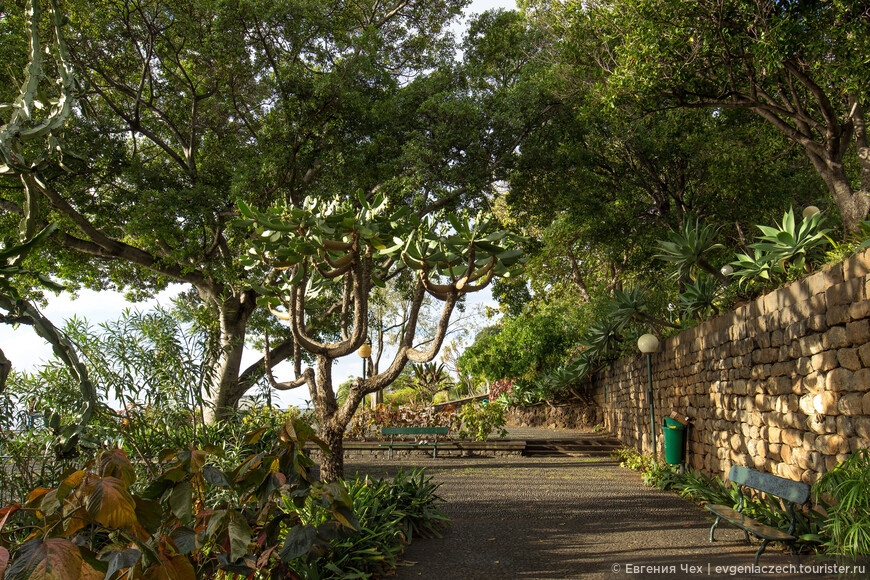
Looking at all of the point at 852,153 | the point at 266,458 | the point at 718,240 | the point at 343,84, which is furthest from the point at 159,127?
the point at 852,153

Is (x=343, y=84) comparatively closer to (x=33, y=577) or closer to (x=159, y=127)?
(x=159, y=127)

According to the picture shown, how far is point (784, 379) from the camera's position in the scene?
551cm

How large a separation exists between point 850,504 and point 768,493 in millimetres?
1081

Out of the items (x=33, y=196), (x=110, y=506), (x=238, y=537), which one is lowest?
(x=238, y=537)

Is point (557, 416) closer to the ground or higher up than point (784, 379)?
closer to the ground

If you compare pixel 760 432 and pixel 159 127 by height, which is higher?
pixel 159 127

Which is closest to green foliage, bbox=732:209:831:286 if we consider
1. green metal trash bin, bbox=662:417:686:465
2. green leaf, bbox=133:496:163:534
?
green metal trash bin, bbox=662:417:686:465

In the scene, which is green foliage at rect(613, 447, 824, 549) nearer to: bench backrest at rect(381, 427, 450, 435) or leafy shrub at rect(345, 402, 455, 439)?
bench backrest at rect(381, 427, 450, 435)

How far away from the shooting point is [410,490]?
6.24 metres

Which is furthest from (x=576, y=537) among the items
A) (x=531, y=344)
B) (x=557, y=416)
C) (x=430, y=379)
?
(x=430, y=379)

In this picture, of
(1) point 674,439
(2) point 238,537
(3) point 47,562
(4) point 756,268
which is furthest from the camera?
(1) point 674,439

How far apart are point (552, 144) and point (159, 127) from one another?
8.83 metres

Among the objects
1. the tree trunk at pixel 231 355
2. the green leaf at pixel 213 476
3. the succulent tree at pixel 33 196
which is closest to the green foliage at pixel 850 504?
the green leaf at pixel 213 476

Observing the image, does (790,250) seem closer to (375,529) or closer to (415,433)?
(375,529)
